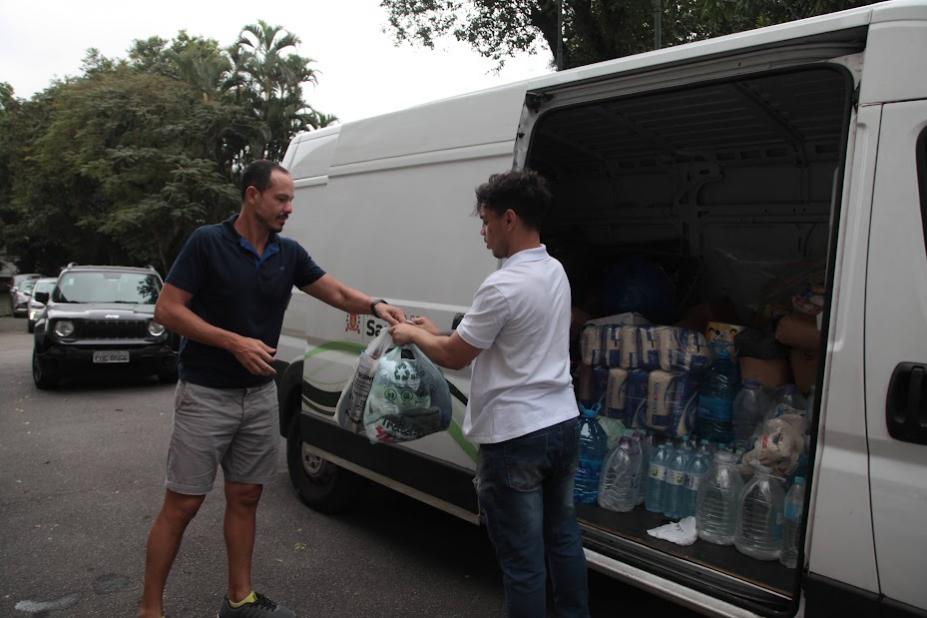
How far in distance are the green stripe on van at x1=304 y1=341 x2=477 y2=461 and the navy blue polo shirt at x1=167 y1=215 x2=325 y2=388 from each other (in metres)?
0.92

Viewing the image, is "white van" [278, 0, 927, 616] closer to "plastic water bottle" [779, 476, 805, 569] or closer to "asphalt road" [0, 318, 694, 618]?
"plastic water bottle" [779, 476, 805, 569]

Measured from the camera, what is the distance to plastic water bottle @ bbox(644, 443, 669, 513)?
3473 millimetres

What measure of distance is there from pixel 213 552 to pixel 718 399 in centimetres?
294

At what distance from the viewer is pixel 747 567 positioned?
2836 millimetres

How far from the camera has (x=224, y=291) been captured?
2932 millimetres

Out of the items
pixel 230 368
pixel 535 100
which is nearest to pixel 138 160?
pixel 230 368

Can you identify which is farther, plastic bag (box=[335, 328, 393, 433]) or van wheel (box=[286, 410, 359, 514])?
van wheel (box=[286, 410, 359, 514])

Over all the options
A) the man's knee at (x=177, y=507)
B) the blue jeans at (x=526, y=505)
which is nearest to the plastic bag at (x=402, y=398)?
the blue jeans at (x=526, y=505)

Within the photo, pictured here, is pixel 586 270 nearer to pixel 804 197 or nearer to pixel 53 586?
pixel 804 197

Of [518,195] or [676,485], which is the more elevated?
[518,195]

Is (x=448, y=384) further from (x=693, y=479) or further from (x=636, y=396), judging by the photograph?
(x=693, y=479)

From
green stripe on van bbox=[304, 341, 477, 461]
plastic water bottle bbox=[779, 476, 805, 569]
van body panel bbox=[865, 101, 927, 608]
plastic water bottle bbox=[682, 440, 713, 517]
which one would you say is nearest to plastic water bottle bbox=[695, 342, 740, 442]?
plastic water bottle bbox=[682, 440, 713, 517]

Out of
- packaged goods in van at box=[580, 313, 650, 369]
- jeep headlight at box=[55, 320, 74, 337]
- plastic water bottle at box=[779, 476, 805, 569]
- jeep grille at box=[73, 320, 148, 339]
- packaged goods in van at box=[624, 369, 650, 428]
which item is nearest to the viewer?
plastic water bottle at box=[779, 476, 805, 569]

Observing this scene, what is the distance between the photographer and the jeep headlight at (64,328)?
9.10 m
